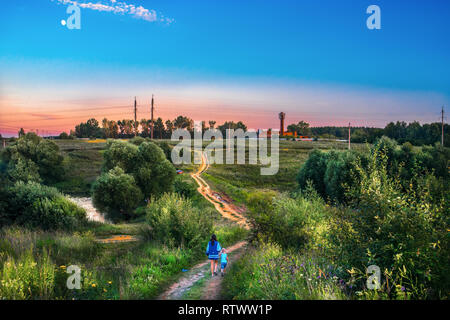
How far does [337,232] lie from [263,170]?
64482 mm

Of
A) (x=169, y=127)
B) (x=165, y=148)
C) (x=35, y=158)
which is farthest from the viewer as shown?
(x=169, y=127)

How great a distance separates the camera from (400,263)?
6469mm

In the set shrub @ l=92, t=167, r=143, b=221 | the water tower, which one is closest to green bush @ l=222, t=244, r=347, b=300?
shrub @ l=92, t=167, r=143, b=221

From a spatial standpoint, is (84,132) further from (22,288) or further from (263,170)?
(22,288)

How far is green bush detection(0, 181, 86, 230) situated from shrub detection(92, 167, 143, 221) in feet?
23.7

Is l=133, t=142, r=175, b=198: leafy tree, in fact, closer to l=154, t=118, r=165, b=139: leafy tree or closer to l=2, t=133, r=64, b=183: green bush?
l=2, t=133, r=64, b=183: green bush

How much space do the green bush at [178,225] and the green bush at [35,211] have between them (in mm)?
11883

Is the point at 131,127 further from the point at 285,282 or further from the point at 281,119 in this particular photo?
the point at 285,282

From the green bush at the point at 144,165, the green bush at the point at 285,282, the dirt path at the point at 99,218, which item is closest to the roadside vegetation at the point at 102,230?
the green bush at the point at 144,165

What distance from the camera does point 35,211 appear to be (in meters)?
26.1

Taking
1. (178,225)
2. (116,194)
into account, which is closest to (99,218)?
(116,194)

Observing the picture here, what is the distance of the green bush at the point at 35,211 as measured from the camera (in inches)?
1029

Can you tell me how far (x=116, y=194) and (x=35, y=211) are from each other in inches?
386
